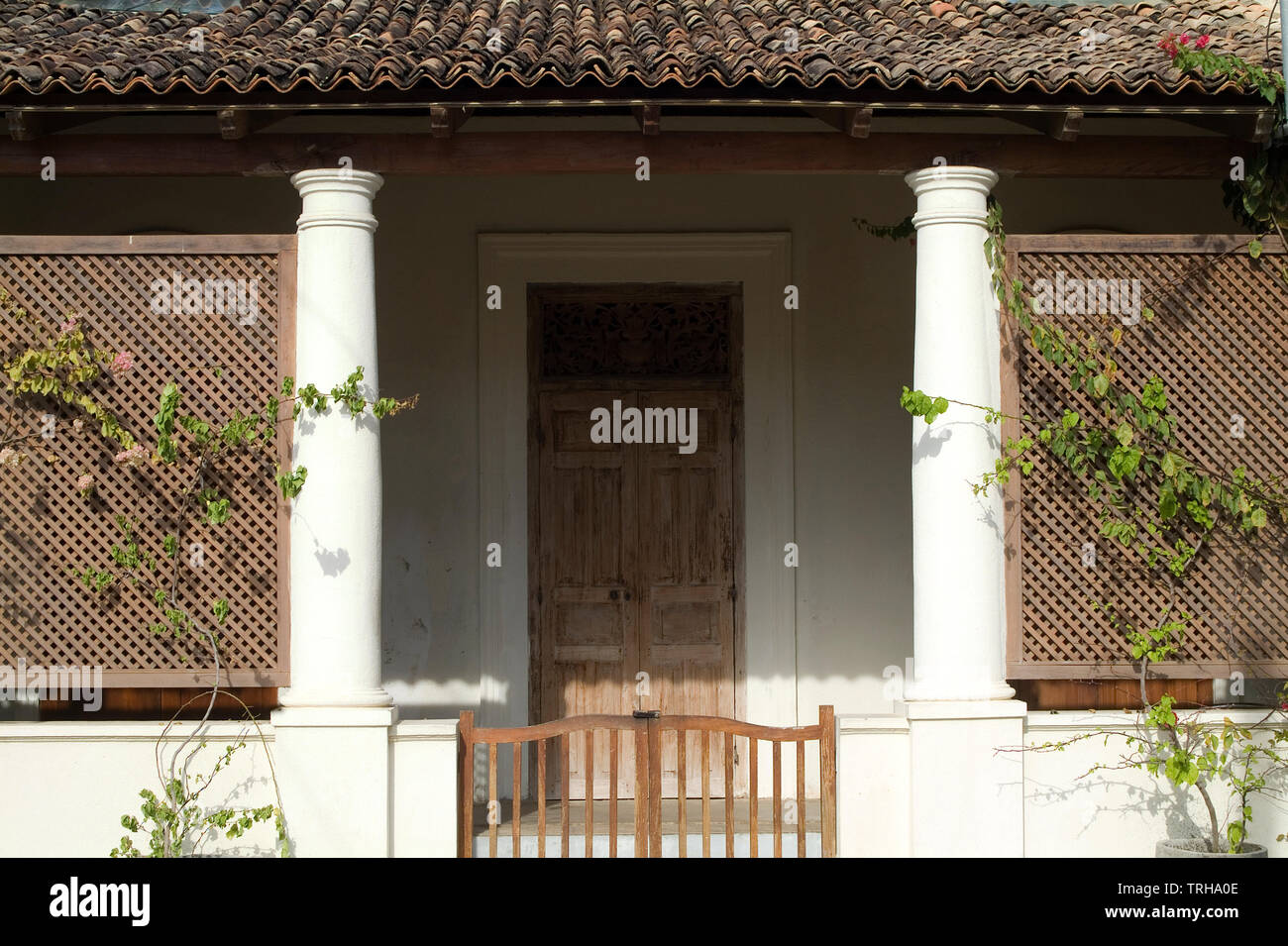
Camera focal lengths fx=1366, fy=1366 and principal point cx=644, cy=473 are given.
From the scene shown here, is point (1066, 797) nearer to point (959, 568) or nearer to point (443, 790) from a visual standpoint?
point (959, 568)

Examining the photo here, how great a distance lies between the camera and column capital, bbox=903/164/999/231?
623 cm

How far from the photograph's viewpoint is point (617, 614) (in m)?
8.20

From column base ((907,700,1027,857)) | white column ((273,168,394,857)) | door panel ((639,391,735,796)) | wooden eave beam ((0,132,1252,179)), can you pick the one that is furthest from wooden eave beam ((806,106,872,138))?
column base ((907,700,1027,857))

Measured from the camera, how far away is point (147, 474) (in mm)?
6172

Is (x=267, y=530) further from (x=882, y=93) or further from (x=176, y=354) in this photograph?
(x=882, y=93)

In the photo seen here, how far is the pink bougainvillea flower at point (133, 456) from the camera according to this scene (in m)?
6.06

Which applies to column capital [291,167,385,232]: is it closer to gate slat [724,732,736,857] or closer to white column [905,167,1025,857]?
white column [905,167,1025,857]

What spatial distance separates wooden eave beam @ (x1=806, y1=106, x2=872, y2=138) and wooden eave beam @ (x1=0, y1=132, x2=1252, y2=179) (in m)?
0.08

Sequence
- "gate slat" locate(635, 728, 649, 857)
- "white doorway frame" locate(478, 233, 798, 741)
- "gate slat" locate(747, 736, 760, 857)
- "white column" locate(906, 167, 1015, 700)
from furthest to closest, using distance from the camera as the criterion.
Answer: "white doorway frame" locate(478, 233, 798, 741)
"white column" locate(906, 167, 1015, 700)
"gate slat" locate(635, 728, 649, 857)
"gate slat" locate(747, 736, 760, 857)

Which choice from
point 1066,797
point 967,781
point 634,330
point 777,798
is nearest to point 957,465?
point 967,781

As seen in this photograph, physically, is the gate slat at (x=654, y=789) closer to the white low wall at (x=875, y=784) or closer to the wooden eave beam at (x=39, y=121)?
the white low wall at (x=875, y=784)

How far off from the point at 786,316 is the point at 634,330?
0.92 m

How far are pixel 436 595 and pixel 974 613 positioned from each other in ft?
11.0

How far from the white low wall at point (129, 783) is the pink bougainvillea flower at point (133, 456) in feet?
3.85
